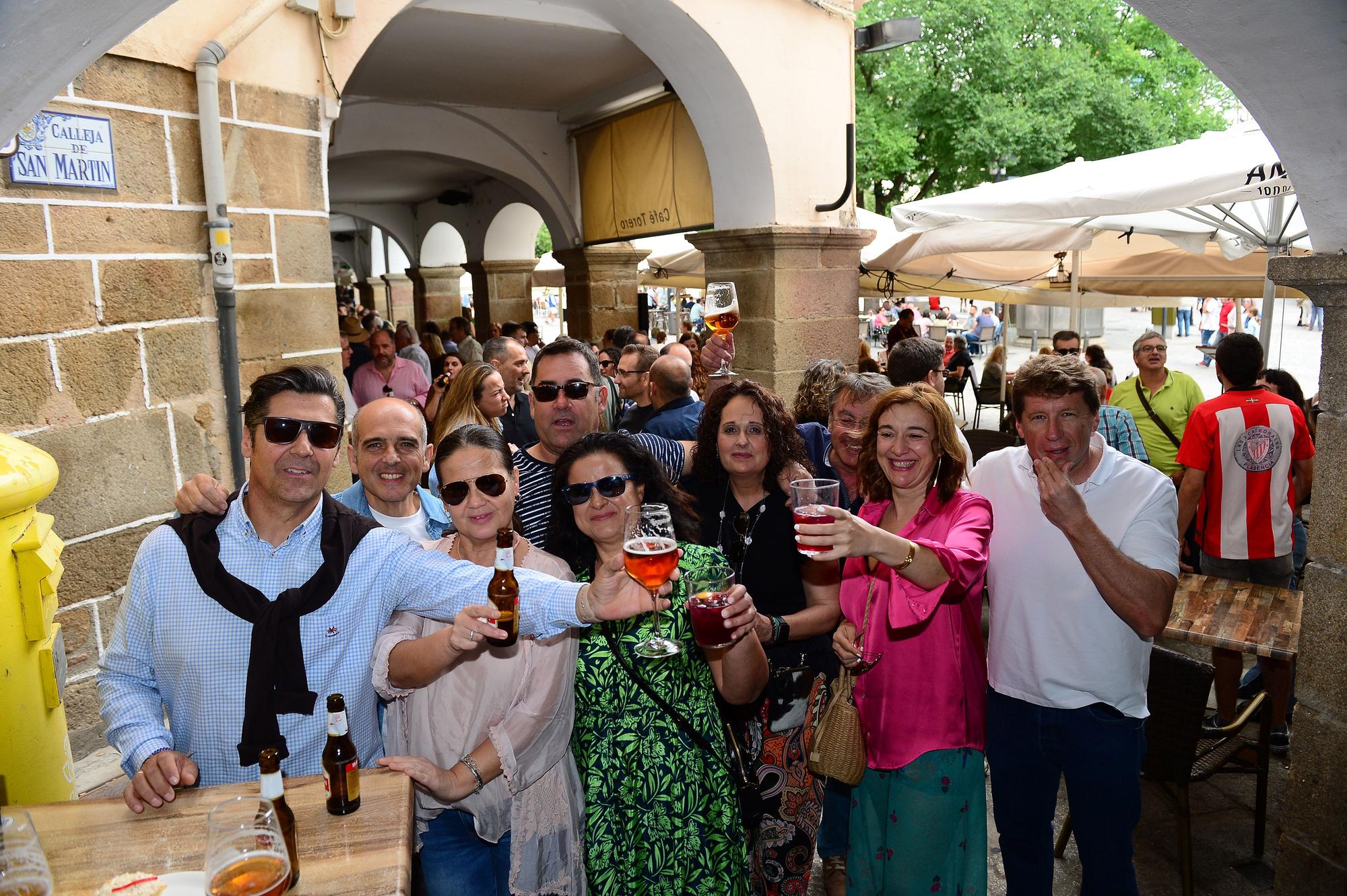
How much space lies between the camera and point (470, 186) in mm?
14797

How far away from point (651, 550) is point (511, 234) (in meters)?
13.3

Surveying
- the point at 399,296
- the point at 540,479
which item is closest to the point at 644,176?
the point at 540,479

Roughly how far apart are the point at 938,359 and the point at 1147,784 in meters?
2.23

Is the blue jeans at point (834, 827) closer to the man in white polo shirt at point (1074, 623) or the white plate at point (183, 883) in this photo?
the man in white polo shirt at point (1074, 623)

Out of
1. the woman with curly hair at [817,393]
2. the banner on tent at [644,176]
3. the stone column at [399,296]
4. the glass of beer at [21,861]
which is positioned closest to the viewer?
the glass of beer at [21,861]

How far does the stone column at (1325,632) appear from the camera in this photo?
2662 mm

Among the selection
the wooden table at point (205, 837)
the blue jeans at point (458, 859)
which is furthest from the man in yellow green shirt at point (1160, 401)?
the wooden table at point (205, 837)

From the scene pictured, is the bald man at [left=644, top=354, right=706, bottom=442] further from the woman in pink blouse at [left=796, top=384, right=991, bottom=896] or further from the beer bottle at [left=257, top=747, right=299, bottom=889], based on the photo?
the beer bottle at [left=257, top=747, right=299, bottom=889]

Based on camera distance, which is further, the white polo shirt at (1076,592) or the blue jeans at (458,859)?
the white polo shirt at (1076,592)

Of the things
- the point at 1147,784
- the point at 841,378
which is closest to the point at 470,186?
the point at 841,378

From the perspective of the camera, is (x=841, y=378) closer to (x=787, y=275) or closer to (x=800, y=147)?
(x=787, y=275)

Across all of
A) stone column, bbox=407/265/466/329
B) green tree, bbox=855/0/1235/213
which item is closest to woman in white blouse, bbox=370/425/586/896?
stone column, bbox=407/265/466/329

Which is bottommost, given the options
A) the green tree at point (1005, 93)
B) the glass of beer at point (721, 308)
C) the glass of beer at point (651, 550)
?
the glass of beer at point (651, 550)

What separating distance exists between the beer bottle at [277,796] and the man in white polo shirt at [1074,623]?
193 centimetres
